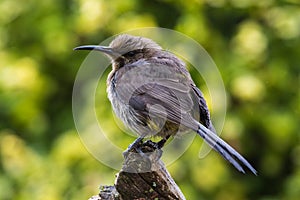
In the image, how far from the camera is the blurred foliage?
5.59m

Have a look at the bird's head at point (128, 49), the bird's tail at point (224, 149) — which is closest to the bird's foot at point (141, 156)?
the bird's tail at point (224, 149)

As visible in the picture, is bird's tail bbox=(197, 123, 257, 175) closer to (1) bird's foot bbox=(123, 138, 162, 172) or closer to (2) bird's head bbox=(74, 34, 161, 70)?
(1) bird's foot bbox=(123, 138, 162, 172)

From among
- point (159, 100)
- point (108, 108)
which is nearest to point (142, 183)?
point (159, 100)

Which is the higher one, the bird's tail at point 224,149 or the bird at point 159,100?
the bird at point 159,100

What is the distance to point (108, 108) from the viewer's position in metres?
5.53

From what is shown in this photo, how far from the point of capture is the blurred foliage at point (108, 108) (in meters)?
5.59

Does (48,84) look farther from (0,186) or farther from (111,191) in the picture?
(111,191)

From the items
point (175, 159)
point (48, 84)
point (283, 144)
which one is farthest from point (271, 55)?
point (48, 84)

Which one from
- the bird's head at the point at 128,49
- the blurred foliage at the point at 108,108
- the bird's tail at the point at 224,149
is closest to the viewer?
the bird's tail at the point at 224,149

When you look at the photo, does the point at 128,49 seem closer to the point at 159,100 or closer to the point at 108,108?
the point at 159,100

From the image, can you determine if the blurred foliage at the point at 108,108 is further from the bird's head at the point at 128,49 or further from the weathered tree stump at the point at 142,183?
the weathered tree stump at the point at 142,183

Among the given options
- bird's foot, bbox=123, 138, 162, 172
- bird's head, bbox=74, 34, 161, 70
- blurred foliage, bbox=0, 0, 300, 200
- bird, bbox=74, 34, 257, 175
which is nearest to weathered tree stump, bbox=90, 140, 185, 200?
bird's foot, bbox=123, 138, 162, 172

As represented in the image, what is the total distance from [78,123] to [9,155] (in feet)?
2.32

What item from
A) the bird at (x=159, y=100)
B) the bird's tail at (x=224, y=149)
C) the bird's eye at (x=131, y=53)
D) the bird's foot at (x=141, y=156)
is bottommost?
the bird's tail at (x=224, y=149)
